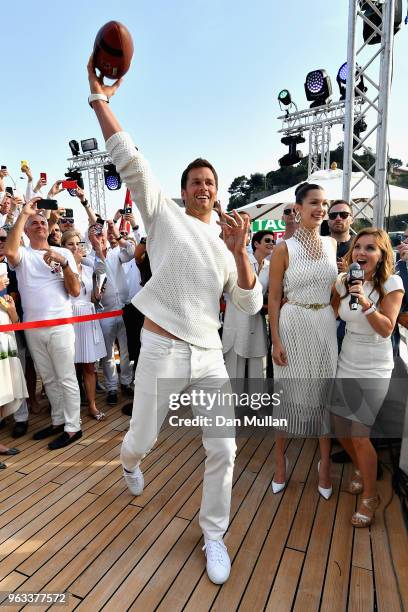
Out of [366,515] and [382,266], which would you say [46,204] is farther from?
[366,515]

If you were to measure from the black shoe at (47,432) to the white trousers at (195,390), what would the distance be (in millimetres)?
1999

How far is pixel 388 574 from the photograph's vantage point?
203 cm

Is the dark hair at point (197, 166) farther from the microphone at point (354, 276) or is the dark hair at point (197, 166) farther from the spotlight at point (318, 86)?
the spotlight at point (318, 86)

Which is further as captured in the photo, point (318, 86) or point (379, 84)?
point (318, 86)

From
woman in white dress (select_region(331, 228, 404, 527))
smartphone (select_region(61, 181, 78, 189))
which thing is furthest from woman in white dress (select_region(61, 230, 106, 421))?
woman in white dress (select_region(331, 228, 404, 527))

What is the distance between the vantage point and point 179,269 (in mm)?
1945

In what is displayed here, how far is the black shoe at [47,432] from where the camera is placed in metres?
3.65

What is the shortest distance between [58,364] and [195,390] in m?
1.93

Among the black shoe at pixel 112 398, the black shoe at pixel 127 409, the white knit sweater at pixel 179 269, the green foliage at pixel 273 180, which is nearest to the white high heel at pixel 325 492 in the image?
the white knit sweater at pixel 179 269

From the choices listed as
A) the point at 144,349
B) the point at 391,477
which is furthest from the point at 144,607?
the point at 391,477

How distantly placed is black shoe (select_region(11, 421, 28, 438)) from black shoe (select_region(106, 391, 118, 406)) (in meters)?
0.97

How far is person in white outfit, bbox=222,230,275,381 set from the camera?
357 cm

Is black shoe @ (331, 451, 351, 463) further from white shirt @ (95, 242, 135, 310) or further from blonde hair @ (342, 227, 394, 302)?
white shirt @ (95, 242, 135, 310)

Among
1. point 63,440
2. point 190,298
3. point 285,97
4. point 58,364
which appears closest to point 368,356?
point 190,298
